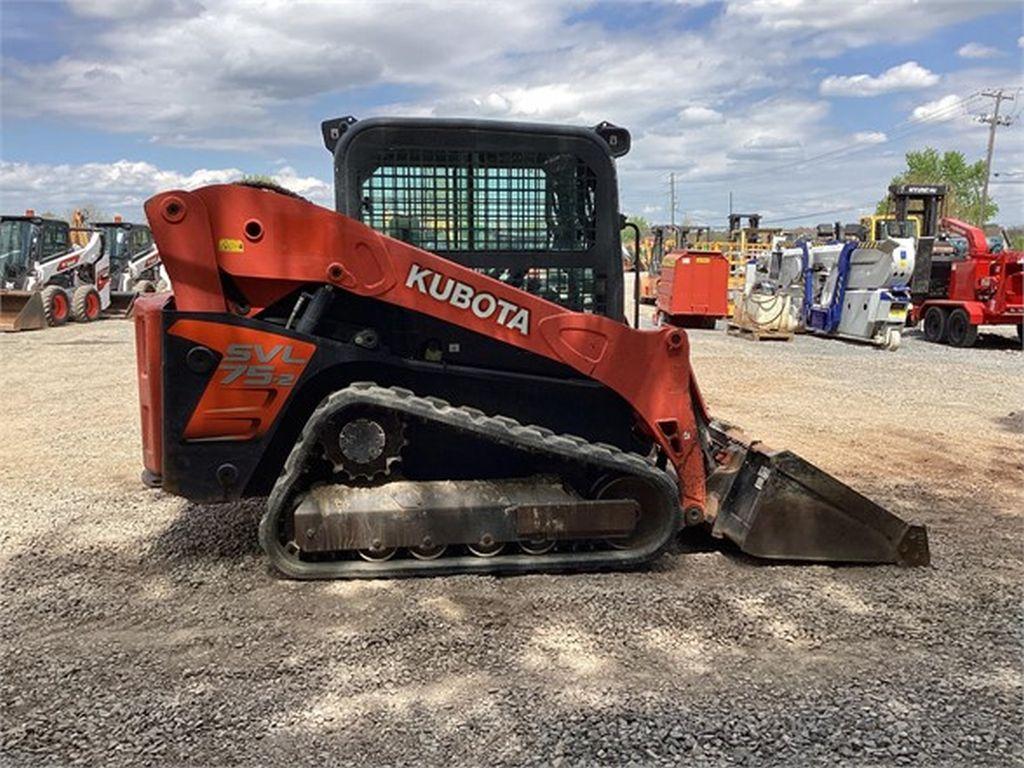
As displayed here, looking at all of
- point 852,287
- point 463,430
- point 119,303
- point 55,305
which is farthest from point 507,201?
point 119,303

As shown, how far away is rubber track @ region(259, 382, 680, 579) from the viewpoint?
403cm

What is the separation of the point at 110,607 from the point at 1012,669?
3.83 meters

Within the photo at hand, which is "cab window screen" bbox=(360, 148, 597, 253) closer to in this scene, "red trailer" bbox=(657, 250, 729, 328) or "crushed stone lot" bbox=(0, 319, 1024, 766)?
"crushed stone lot" bbox=(0, 319, 1024, 766)

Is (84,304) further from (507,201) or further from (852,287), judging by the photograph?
(507,201)

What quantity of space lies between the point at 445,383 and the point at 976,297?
593 inches

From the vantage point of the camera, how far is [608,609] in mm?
3854

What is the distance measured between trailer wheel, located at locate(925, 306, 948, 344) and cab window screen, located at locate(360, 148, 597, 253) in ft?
47.9

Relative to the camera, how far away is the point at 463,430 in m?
4.14

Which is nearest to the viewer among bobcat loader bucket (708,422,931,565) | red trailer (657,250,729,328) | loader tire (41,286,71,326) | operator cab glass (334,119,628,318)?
bobcat loader bucket (708,422,931,565)

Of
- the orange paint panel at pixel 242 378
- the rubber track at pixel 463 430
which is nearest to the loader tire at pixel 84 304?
the orange paint panel at pixel 242 378

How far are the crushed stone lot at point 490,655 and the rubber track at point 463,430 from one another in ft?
0.29

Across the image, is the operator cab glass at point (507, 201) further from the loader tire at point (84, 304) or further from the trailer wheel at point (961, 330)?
the loader tire at point (84, 304)

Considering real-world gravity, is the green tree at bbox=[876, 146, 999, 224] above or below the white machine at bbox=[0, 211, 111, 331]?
above

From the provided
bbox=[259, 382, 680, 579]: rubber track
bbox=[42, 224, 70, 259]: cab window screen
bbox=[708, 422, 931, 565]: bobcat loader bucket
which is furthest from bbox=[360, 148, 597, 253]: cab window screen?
bbox=[42, 224, 70, 259]: cab window screen
